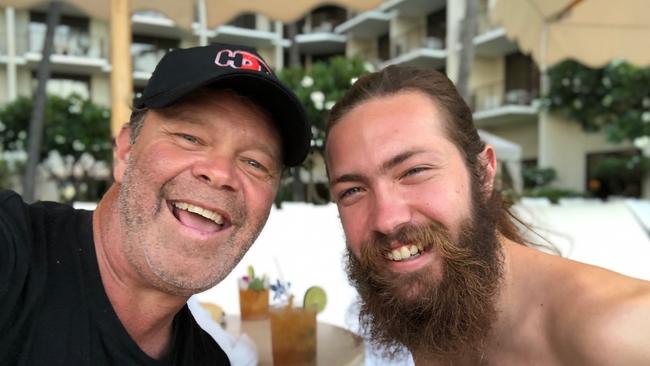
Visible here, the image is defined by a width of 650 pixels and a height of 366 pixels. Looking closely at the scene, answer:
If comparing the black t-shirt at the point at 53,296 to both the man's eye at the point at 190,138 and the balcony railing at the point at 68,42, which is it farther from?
the balcony railing at the point at 68,42

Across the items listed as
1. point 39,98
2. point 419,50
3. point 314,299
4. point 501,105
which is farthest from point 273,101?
point 419,50

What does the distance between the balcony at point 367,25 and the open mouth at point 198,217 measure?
84.7 ft

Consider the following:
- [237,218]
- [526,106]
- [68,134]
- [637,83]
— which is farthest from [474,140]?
[526,106]

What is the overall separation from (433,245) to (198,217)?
2.13 feet

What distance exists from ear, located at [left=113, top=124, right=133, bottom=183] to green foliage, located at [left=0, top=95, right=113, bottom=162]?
52.3 ft

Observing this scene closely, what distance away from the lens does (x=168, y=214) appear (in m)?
1.22

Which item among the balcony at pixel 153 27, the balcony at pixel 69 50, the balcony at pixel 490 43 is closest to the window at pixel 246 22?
the balcony at pixel 153 27

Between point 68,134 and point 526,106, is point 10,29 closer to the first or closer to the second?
point 68,134

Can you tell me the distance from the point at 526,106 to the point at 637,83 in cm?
Answer: 890

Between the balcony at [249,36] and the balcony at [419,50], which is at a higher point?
the balcony at [249,36]

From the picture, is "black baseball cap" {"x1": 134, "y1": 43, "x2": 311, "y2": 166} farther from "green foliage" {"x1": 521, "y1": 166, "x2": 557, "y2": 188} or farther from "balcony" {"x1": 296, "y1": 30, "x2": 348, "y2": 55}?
"balcony" {"x1": 296, "y1": 30, "x2": 348, "y2": 55}

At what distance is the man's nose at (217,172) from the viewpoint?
48.6 inches

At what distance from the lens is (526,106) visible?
2030 cm

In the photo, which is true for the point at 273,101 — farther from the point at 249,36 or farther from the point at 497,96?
the point at 249,36
